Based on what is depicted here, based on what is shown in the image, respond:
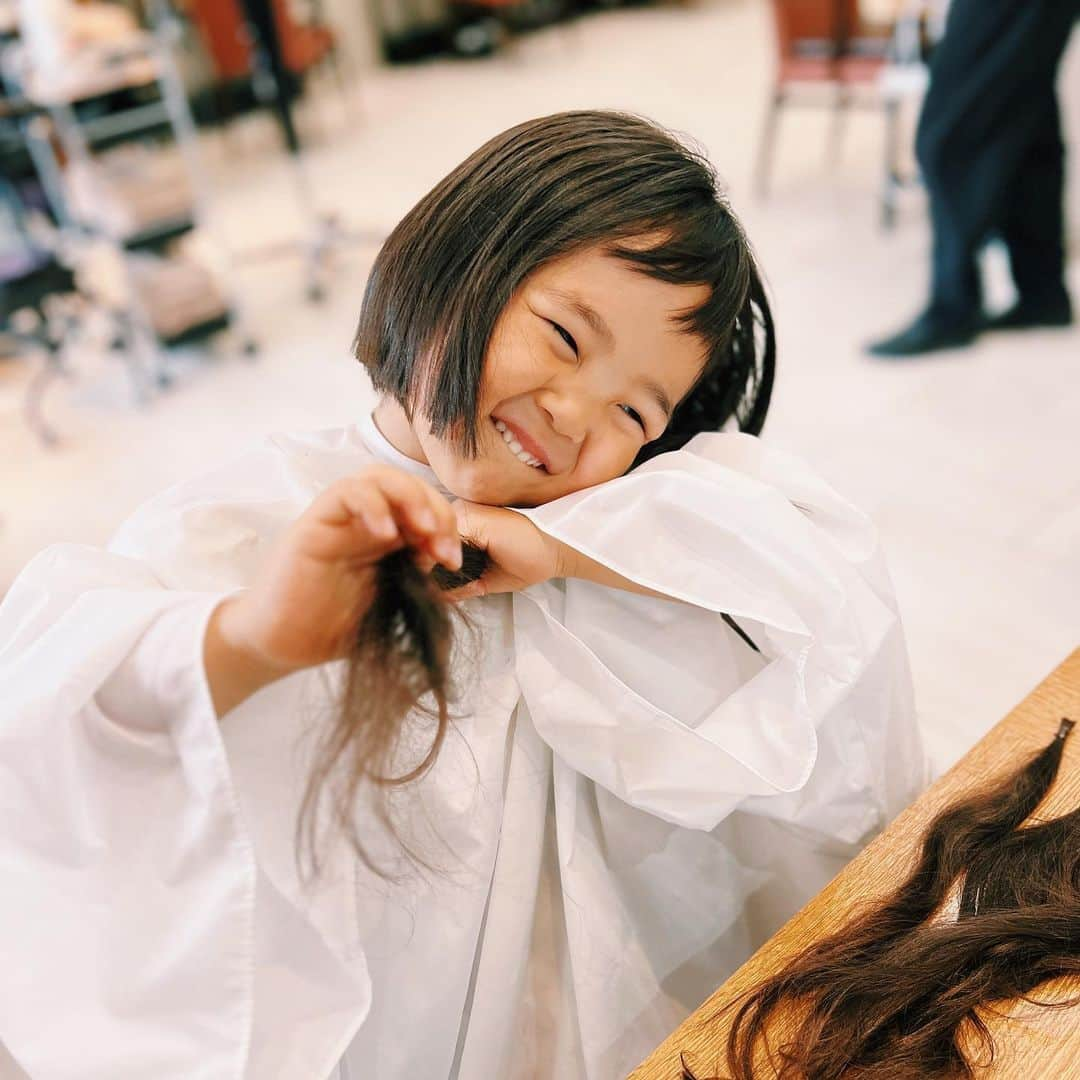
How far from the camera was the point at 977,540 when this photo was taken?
196 centimetres

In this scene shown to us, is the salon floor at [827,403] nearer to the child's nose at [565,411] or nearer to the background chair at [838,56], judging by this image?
the background chair at [838,56]

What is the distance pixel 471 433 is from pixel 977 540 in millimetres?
1533

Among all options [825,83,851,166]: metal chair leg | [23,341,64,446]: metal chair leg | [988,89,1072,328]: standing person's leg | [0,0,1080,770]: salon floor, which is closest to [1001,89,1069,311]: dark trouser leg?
[988,89,1072,328]: standing person's leg

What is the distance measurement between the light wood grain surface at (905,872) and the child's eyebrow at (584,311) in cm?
42

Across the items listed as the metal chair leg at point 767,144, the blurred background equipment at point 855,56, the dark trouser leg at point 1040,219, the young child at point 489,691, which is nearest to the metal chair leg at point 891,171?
the blurred background equipment at point 855,56

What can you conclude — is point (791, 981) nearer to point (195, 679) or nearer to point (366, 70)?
point (195, 679)

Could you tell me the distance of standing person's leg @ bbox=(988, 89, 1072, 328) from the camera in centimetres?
251

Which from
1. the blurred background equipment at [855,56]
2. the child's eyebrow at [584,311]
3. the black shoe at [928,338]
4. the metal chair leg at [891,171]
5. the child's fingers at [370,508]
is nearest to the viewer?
the child's fingers at [370,508]

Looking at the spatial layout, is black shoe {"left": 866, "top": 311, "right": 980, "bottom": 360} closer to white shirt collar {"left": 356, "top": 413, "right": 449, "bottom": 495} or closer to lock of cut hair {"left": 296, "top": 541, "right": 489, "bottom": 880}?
white shirt collar {"left": 356, "top": 413, "right": 449, "bottom": 495}

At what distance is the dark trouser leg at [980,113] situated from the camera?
2244 millimetres

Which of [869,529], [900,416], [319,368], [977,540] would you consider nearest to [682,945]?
[869,529]

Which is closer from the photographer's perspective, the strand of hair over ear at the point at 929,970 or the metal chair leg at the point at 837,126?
the strand of hair over ear at the point at 929,970

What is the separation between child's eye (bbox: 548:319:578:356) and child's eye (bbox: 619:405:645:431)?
0.06 m

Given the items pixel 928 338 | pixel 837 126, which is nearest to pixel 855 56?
pixel 837 126
